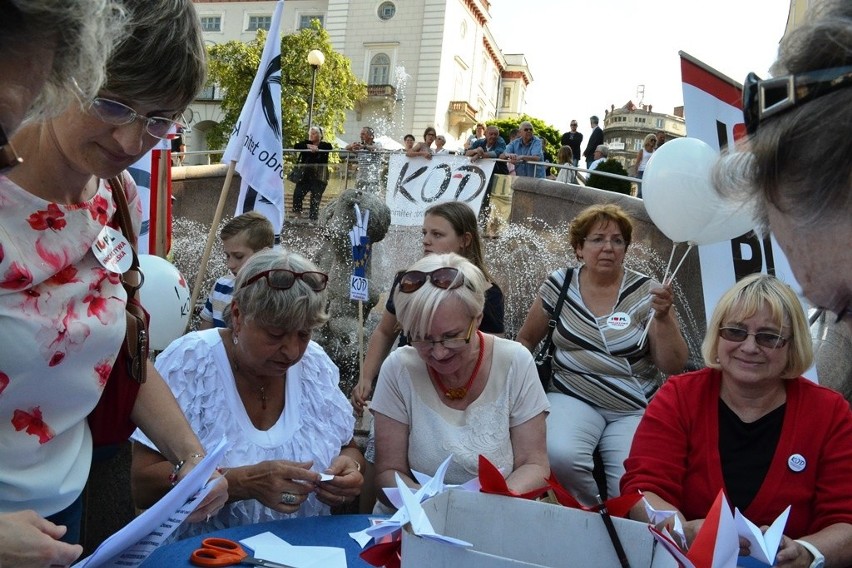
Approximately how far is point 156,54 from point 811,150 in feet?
4.27

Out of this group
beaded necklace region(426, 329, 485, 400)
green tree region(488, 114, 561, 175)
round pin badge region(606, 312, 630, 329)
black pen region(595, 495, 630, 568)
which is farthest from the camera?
green tree region(488, 114, 561, 175)

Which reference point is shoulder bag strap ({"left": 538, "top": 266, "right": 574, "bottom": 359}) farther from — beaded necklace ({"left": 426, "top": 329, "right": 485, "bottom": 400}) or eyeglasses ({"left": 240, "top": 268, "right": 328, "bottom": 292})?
eyeglasses ({"left": 240, "top": 268, "right": 328, "bottom": 292})

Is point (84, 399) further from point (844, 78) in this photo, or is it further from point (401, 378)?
point (844, 78)

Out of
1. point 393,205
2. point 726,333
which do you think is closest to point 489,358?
point 726,333

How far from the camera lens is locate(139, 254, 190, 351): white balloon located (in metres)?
4.66

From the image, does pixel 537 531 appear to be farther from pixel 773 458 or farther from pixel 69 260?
pixel 773 458

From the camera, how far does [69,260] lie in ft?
5.58

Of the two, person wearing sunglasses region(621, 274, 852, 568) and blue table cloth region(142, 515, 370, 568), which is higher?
person wearing sunglasses region(621, 274, 852, 568)

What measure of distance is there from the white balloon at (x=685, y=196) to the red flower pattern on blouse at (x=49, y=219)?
3.00 metres

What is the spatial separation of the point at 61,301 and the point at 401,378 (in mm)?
1463

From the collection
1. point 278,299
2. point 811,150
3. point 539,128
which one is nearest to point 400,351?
point 278,299

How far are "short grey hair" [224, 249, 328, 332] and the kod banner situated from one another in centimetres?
622

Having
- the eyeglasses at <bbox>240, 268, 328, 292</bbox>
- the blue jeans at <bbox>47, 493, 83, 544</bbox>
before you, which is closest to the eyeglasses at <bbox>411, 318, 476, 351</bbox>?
the eyeglasses at <bbox>240, 268, 328, 292</bbox>

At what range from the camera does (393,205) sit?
948 cm
